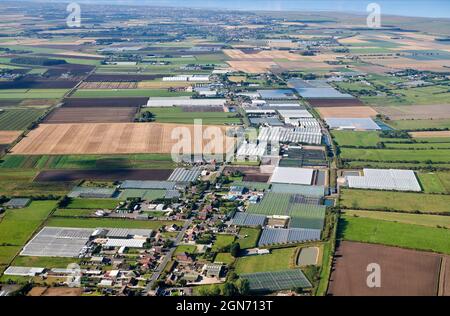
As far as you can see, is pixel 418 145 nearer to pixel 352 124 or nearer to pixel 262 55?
pixel 352 124

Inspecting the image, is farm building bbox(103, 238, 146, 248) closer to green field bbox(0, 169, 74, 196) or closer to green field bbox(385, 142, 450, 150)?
green field bbox(0, 169, 74, 196)

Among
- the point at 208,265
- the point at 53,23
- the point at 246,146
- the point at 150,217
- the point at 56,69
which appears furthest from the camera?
the point at 53,23

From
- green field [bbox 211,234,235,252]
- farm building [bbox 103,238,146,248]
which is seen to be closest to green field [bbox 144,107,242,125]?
green field [bbox 211,234,235,252]

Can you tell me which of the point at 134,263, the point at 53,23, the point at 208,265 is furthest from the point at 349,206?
the point at 53,23

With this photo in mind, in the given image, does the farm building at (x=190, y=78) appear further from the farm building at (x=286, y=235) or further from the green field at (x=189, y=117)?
the farm building at (x=286, y=235)

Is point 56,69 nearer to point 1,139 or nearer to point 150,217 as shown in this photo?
point 1,139

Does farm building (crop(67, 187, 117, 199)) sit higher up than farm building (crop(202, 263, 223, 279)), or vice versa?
farm building (crop(67, 187, 117, 199))

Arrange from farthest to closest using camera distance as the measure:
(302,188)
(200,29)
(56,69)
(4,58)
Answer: (200,29)
(4,58)
(56,69)
(302,188)

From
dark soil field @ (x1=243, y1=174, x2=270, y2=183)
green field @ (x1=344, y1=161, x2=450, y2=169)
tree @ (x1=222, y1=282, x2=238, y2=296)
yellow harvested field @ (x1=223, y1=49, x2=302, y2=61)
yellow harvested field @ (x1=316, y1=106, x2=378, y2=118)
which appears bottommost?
dark soil field @ (x1=243, y1=174, x2=270, y2=183)
